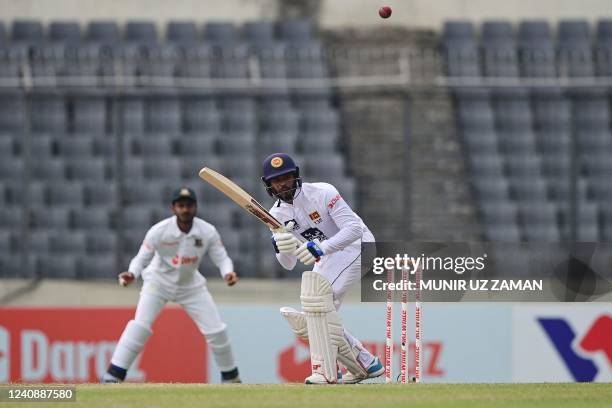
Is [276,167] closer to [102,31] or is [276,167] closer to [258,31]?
[258,31]

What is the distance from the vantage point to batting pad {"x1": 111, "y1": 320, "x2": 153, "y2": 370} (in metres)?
12.5

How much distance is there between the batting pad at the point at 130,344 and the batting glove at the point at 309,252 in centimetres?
323

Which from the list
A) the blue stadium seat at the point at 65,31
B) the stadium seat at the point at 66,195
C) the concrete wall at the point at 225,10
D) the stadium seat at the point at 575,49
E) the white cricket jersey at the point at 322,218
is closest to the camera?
the white cricket jersey at the point at 322,218

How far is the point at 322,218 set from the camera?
1018cm

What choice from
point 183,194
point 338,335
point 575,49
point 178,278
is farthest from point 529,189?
point 338,335

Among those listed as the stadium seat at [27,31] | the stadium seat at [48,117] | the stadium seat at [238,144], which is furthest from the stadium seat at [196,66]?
the stadium seat at [27,31]

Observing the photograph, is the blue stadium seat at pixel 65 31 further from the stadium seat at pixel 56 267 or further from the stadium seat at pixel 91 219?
the stadium seat at pixel 56 267

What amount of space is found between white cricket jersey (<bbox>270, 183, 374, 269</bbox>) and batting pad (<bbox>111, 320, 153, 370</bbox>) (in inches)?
112

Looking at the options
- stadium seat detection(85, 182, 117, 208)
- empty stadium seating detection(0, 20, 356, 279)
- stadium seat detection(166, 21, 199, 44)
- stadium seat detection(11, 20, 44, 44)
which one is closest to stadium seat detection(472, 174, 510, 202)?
empty stadium seating detection(0, 20, 356, 279)

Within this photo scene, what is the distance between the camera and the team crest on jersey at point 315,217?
10133 mm

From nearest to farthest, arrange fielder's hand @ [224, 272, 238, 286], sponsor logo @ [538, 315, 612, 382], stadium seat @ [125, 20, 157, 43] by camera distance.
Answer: fielder's hand @ [224, 272, 238, 286]
sponsor logo @ [538, 315, 612, 382]
stadium seat @ [125, 20, 157, 43]

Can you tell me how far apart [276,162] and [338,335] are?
127cm

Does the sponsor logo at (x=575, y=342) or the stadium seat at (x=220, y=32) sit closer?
the sponsor logo at (x=575, y=342)

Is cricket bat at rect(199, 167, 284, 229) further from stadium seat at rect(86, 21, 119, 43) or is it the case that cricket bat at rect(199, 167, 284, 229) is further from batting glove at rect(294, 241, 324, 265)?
stadium seat at rect(86, 21, 119, 43)
